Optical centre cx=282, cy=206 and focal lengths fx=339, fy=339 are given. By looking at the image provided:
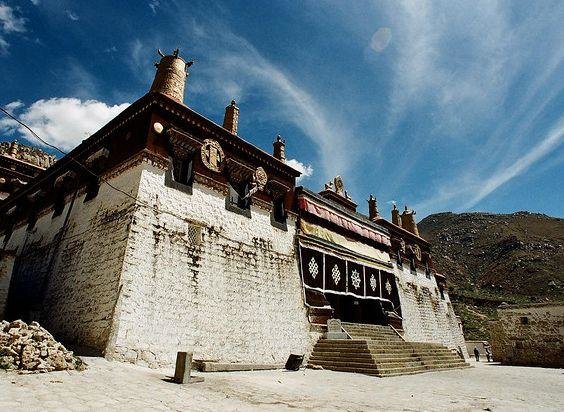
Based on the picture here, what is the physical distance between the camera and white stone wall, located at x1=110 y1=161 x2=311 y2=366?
983 cm

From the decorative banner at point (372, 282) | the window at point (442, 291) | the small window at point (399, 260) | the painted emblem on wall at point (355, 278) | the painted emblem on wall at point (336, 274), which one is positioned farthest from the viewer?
the window at point (442, 291)

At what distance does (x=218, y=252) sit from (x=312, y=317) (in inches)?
221

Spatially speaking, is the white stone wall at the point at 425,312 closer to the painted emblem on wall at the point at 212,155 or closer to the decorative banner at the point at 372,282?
the decorative banner at the point at 372,282

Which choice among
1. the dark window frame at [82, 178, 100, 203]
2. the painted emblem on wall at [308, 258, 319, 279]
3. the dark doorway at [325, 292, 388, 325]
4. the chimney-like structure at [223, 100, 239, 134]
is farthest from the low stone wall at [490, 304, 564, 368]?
the dark window frame at [82, 178, 100, 203]

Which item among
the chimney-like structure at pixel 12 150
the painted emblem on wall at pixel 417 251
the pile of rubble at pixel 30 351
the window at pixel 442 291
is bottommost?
the pile of rubble at pixel 30 351

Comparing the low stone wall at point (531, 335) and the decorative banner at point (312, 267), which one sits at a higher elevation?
the decorative banner at point (312, 267)

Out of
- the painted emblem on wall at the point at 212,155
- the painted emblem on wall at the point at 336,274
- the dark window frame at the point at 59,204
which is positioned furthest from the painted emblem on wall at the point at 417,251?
the dark window frame at the point at 59,204

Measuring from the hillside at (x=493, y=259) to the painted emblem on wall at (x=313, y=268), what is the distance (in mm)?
33249

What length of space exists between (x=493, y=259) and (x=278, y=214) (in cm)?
7000

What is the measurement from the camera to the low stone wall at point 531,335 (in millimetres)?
23016

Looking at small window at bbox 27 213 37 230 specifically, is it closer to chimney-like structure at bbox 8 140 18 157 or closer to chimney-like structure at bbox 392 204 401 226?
chimney-like structure at bbox 8 140 18 157

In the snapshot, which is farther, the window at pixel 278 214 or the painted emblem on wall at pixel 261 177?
the window at pixel 278 214

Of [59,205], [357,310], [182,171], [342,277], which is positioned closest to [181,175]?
[182,171]

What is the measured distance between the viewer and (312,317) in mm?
15289
